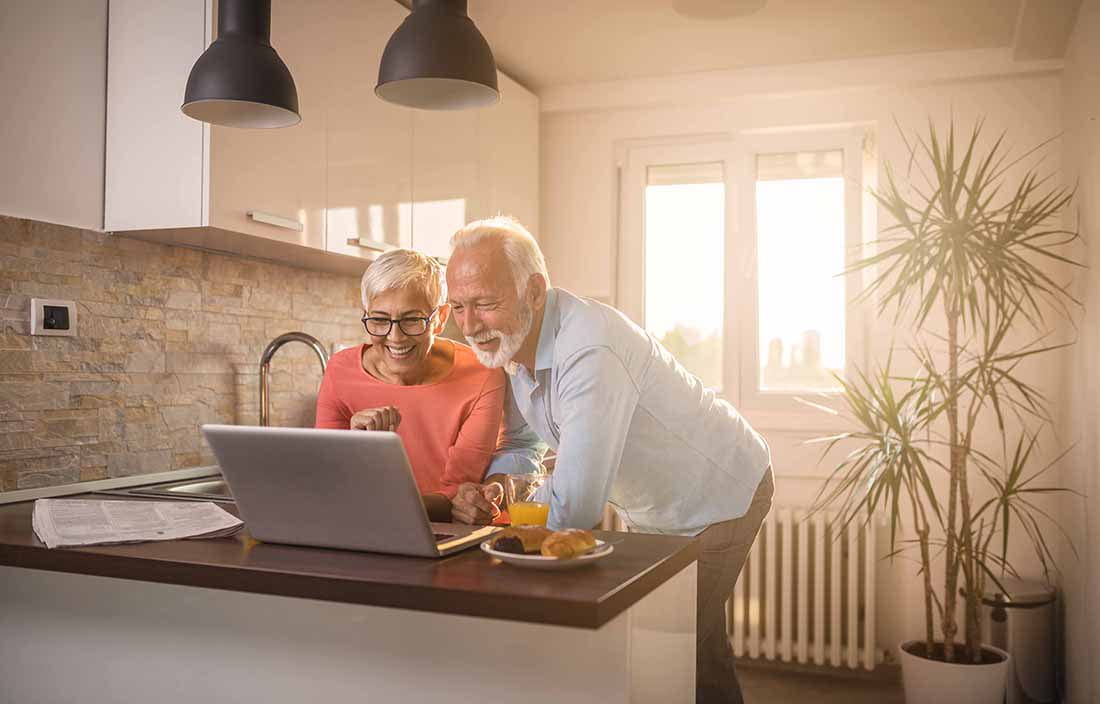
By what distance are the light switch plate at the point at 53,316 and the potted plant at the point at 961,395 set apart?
2.38 meters

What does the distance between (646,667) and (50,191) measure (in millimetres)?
1805

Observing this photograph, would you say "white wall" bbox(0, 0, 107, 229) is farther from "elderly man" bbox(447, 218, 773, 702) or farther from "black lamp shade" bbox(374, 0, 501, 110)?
"elderly man" bbox(447, 218, 773, 702)

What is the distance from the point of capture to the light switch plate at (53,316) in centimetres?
222

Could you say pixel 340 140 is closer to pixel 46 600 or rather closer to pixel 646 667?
pixel 46 600

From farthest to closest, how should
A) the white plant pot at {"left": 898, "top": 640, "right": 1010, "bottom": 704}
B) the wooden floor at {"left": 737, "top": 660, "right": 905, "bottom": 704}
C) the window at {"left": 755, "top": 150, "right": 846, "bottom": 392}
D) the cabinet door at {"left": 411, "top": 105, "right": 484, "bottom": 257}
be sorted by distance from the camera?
the window at {"left": 755, "top": 150, "right": 846, "bottom": 392} → the wooden floor at {"left": 737, "top": 660, "right": 905, "bottom": 704} → the cabinet door at {"left": 411, "top": 105, "right": 484, "bottom": 257} → the white plant pot at {"left": 898, "top": 640, "right": 1010, "bottom": 704}

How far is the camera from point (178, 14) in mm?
2328

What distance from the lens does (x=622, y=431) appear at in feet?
5.92

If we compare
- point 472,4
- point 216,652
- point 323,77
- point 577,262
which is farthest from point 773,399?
point 216,652

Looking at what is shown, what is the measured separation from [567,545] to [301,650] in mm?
471

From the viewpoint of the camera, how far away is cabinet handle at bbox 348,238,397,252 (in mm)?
2879

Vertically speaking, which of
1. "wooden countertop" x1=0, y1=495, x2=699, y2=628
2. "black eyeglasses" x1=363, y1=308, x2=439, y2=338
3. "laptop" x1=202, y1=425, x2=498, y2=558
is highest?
"black eyeglasses" x1=363, y1=308, x2=439, y2=338

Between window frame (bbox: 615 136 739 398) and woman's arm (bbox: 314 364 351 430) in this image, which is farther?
window frame (bbox: 615 136 739 398)

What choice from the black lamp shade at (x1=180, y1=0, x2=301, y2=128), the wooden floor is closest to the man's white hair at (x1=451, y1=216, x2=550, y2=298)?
the black lamp shade at (x1=180, y1=0, x2=301, y2=128)

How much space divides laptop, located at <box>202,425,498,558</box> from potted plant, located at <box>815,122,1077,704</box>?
82.6 inches
